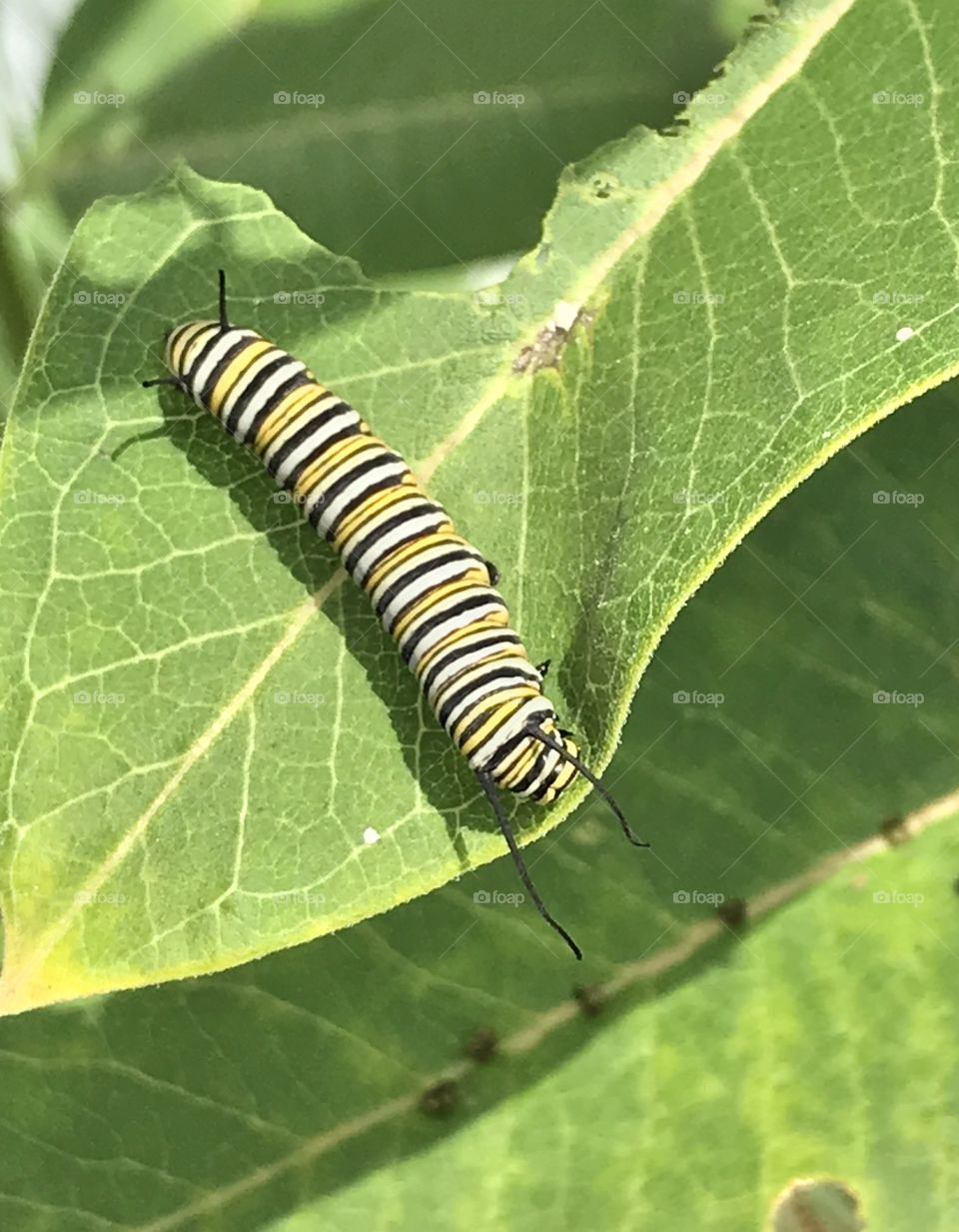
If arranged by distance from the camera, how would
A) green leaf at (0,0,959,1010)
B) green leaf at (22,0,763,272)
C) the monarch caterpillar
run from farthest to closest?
green leaf at (22,0,763,272), the monarch caterpillar, green leaf at (0,0,959,1010)

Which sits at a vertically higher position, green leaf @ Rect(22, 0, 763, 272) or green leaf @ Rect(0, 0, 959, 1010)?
green leaf @ Rect(22, 0, 763, 272)

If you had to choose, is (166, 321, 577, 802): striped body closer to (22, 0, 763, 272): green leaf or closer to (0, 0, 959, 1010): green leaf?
(0, 0, 959, 1010): green leaf

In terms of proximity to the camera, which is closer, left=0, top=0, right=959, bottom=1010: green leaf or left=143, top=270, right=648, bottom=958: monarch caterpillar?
left=0, top=0, right=959, bottom=1010: green leaf

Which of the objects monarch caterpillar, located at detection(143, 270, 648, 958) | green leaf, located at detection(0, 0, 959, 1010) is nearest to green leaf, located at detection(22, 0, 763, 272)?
green leaf, located at detection(0, 0, 959, 1010)

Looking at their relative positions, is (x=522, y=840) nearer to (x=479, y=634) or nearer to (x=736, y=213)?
(x=479, y=634)

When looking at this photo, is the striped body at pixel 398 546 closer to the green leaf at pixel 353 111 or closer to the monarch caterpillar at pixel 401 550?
the monarch caterpillar at pixel 401 550

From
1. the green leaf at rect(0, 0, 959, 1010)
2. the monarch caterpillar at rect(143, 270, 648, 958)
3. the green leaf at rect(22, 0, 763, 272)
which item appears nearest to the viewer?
the green leaf at rect(0, 0, 959, 1010)

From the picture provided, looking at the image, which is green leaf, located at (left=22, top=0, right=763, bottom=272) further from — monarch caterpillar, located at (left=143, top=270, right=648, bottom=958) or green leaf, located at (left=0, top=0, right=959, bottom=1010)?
monarch caterpillar, located at (left=143, top=270, right=648, bottom=958)

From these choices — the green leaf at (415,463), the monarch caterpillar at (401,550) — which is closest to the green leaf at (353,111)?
the green leaf at (415,463)
